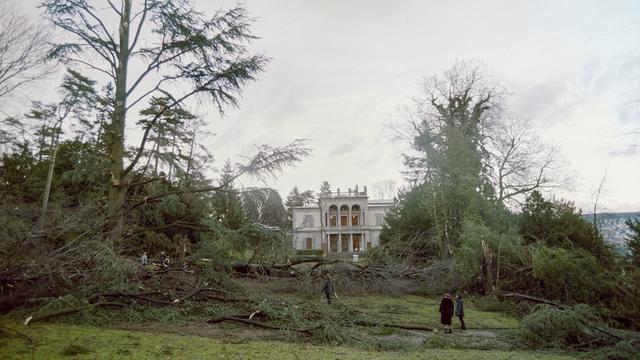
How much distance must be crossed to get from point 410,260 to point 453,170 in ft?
19.6

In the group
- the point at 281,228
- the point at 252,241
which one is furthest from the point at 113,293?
the point at 281,228

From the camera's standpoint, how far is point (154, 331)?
7.15 metres

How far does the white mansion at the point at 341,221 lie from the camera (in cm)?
4953

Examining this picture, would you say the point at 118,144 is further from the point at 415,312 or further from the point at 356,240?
the point at 356,240

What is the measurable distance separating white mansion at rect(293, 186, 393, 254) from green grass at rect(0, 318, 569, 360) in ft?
138

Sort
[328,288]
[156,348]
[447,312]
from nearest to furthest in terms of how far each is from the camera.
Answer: [156,348] < [447,312] < [328,288]

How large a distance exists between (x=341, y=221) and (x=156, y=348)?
46.2 m

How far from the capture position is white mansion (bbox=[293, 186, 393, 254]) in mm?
49531

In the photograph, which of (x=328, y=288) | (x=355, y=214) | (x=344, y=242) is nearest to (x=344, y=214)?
(x=355, y=214)

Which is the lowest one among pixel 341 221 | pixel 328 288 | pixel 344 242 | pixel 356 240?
pixel 328 288

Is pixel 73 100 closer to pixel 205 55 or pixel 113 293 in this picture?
pixel 205 55

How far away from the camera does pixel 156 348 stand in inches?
233

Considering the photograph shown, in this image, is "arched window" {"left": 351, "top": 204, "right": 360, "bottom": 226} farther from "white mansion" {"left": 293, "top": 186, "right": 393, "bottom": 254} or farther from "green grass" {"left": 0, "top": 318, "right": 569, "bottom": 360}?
"green grass" {"left": 0, "top": 318, "right": 569, "bottom": 360}

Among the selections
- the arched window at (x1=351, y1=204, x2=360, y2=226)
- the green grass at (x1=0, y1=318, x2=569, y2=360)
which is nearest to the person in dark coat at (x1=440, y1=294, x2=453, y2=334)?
the green grass at (x1=0, y1=318, x2=569, y2=360)
